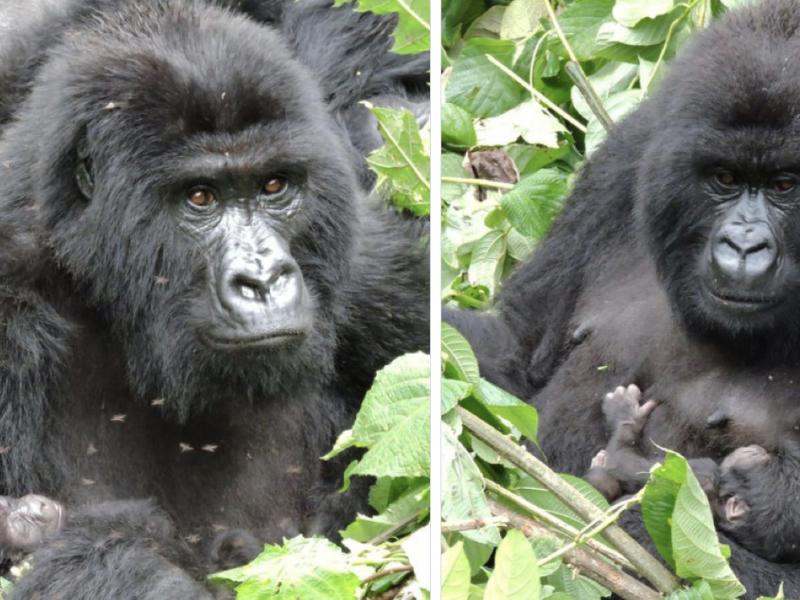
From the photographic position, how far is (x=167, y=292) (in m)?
2.52

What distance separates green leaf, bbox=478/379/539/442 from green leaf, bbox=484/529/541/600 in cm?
34

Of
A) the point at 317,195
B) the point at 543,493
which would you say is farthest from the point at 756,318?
the point at 317,195

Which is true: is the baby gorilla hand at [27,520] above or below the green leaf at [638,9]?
below

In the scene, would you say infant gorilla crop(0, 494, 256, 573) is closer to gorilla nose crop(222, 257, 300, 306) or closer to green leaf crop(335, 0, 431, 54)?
gorilla nose crop(222, 257, 300, 306)

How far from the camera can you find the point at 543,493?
93.3 inches

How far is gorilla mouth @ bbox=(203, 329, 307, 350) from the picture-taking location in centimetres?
238

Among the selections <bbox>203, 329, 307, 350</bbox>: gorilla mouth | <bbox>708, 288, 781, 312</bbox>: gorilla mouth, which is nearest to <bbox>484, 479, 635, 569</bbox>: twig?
<bbox>203, 329, 307, 350</bbox>: gorilla mouth

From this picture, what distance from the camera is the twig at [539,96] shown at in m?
3.17

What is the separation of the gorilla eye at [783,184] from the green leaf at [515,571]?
87 centimetres

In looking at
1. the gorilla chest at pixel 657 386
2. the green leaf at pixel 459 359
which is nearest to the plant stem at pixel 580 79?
the gorilla chest at pixel 657 386

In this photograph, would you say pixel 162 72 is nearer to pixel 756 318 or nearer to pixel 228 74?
pixel 228 74

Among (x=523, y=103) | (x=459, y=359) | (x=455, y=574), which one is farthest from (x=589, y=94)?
(x=455, y=574)

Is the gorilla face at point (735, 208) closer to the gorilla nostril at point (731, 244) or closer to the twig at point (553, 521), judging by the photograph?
the gorilla nostril at point (731, 244)

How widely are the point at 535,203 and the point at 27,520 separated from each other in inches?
51.5
